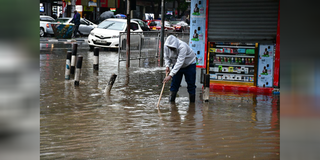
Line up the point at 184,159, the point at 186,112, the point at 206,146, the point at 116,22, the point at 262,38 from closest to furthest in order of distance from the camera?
1. the point at 184,159
2. the point at 206,146
3. the point at 186,112
4. the point at 262,38
5. the point at 116,22

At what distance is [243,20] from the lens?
35.6 ft

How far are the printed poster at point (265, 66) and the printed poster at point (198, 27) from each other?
146 centimetres

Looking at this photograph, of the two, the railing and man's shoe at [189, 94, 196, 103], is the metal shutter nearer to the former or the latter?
man's shoe at [189, 94, 196, 103]

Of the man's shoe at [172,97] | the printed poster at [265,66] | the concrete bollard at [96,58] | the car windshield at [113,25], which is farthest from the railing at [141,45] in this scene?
the man's shoe at [172,97]

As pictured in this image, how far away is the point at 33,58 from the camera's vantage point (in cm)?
192

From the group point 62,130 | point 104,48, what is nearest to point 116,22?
point 104,48

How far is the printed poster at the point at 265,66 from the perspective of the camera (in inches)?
430

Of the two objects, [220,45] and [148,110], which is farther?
[220,45]

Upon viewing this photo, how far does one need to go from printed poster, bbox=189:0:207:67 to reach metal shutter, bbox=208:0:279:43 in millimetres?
179

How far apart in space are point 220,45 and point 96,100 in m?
3.91

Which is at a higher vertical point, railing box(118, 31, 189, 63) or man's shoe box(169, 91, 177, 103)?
railing box(118, 31, 189, 63)

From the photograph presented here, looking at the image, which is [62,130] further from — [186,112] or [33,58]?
[33,58]

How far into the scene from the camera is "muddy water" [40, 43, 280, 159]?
17.8ft

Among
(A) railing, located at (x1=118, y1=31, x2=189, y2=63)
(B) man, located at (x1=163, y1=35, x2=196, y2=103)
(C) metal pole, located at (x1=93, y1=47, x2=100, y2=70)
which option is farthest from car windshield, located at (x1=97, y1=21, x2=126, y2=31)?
(B) man, located at (x1=163, y1=35, x2=196, y2=103)
